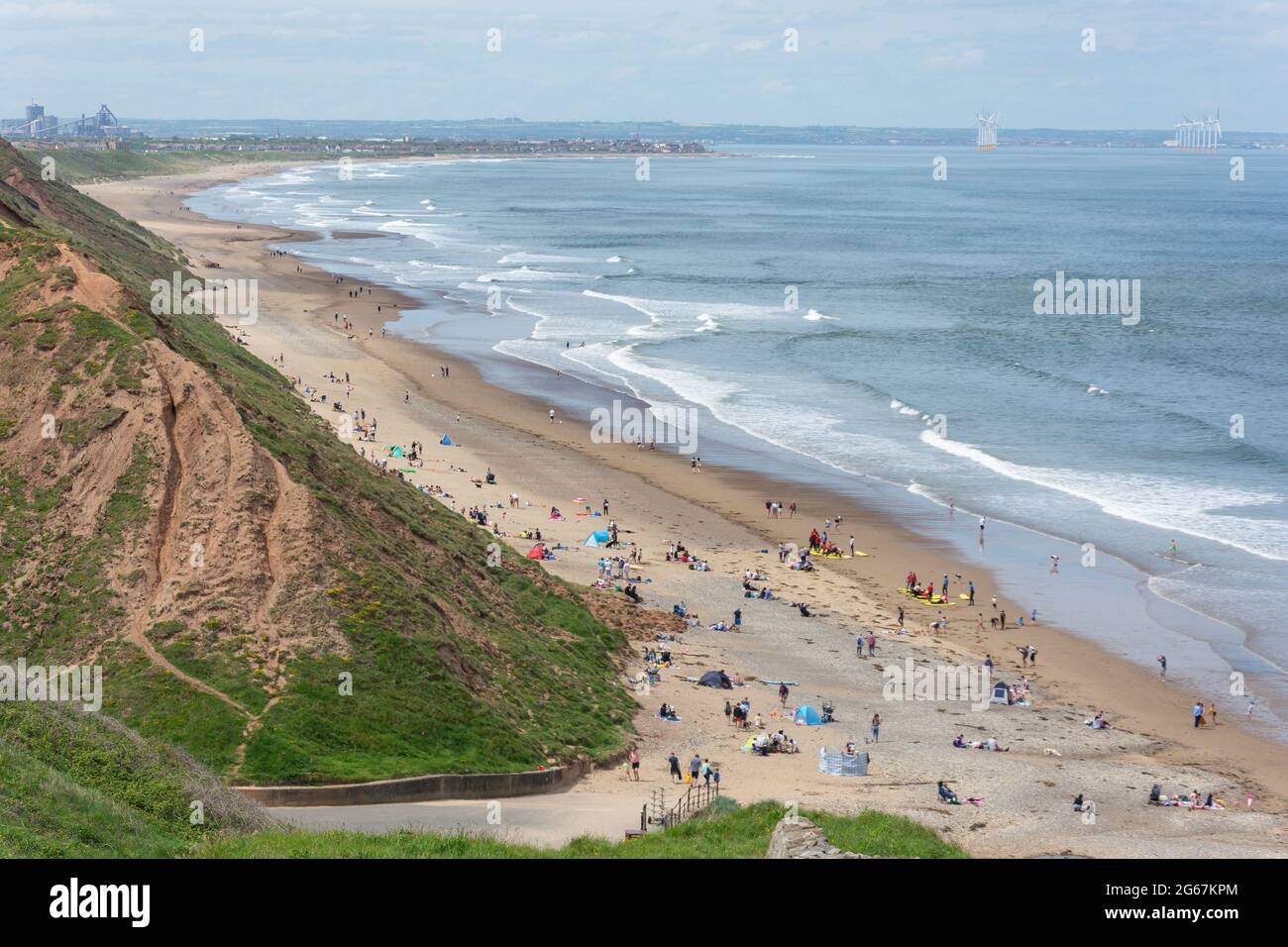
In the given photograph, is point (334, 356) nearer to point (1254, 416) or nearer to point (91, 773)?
point (1254, 416)

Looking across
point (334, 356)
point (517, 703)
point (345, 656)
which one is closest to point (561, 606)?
point (517, 703)

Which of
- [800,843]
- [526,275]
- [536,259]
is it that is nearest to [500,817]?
[800,843]

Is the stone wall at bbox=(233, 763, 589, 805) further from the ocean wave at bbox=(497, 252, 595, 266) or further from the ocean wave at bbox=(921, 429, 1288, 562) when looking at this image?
the ocean wave at bbox=(497, 252, 595, 266)

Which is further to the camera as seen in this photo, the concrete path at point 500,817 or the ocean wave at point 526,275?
the ocean wave at point 526,275

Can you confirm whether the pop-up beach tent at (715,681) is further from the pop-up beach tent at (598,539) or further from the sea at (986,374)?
the pop-up beach tent at (598,539)

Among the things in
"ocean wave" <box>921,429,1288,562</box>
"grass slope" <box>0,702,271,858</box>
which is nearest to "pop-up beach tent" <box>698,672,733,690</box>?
"grass slope" <box>0,702,271,858</box>

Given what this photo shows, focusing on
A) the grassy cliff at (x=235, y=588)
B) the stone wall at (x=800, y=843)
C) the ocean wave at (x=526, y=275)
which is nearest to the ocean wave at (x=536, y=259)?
the ocean wave at (x=526, y=275)

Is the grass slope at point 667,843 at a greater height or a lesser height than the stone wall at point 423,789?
greater

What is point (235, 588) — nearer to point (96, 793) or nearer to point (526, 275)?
point (96, 793)
